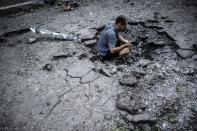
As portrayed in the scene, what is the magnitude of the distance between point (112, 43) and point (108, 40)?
0.31 feet

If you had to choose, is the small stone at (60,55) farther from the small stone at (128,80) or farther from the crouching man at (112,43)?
the small stone at (128,80)

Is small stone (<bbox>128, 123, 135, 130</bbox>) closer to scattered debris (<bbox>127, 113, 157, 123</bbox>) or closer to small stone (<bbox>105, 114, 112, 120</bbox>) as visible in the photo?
scattered debris (<bbox>127, 113, 157, 123</bbox>)

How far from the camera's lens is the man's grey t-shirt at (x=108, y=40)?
4.36 m

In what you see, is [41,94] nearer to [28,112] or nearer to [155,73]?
[28,112]

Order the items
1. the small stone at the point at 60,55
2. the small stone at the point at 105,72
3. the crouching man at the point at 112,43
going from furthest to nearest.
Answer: the small stone at the point at 60,55
the crouching man at the point at 112,43
the small stone at the point at 105,72

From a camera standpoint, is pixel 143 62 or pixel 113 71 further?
pixel 143 62

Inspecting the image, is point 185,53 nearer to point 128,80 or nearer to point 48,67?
point 128,80

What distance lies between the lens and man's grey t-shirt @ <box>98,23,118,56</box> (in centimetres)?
436

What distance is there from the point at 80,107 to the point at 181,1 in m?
5.22

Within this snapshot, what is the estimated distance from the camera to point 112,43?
4.43m

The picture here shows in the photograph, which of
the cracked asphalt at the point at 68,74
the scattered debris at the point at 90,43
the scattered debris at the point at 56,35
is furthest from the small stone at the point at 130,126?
the scattered debris at the point at 56,35

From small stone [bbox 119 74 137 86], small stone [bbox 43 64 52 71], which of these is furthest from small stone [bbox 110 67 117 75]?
small stone [bbox 43 64 52 71]

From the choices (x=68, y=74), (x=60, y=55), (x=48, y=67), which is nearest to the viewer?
(x=68, y=74)

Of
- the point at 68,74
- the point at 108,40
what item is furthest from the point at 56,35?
the point at 108,40
